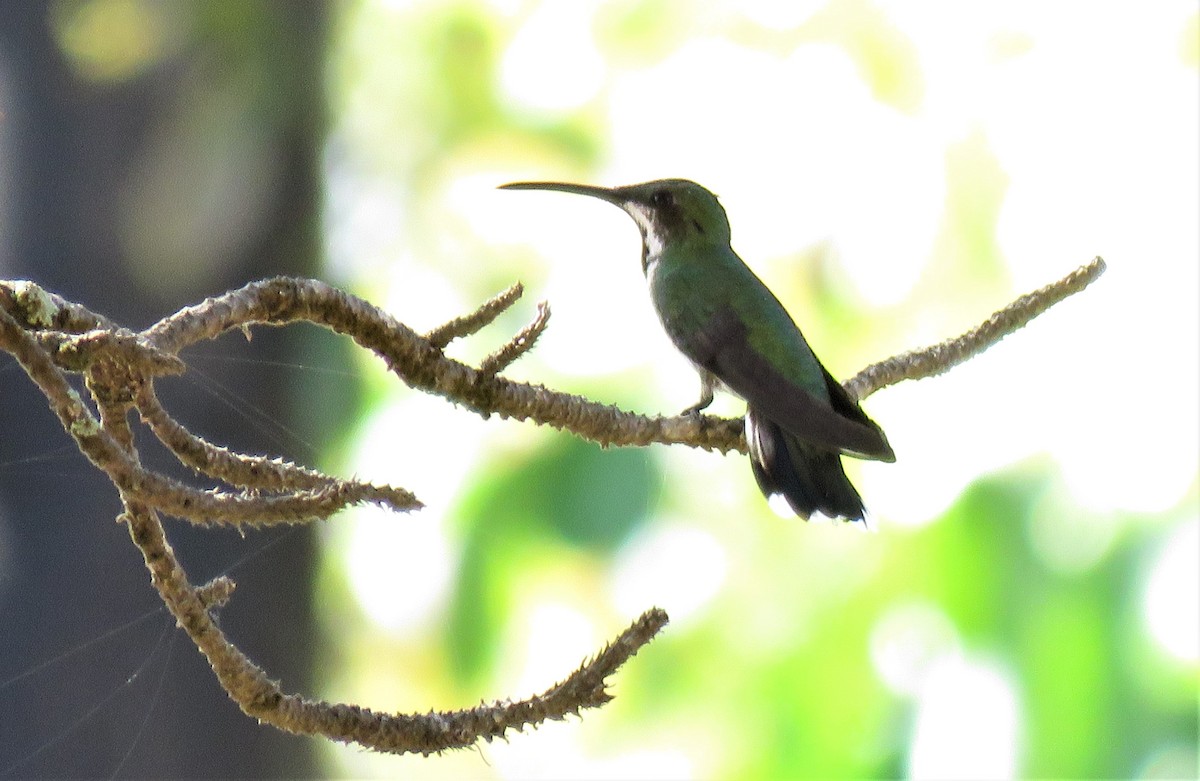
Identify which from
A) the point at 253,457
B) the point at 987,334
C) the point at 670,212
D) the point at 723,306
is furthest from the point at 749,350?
the point at 253,457

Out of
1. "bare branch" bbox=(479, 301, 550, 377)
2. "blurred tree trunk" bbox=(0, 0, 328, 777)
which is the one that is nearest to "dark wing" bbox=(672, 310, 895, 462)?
"bare branch" bbox=(479, 301, 550, 377)

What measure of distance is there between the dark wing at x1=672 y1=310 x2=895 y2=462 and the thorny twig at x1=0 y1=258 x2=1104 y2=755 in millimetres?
373

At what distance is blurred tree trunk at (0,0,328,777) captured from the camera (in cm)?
205

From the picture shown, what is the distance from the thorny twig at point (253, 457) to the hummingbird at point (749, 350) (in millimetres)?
420

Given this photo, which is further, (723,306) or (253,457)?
(723,306)

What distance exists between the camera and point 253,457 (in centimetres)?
99

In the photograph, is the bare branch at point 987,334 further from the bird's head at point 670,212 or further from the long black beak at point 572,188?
the bird's head at point 670,212

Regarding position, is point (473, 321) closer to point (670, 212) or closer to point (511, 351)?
point (511, 351)

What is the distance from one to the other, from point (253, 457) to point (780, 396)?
0.88 m

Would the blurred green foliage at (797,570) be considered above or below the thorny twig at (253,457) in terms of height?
above

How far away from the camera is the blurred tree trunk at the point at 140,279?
205 centimetres

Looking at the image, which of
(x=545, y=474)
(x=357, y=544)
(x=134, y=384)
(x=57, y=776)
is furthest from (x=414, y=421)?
(x=134, y=384)

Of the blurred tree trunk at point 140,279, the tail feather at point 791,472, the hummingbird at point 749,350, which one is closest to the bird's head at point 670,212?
the hummingbird at point 749,350

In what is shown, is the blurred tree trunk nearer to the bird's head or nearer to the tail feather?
the bird's head
